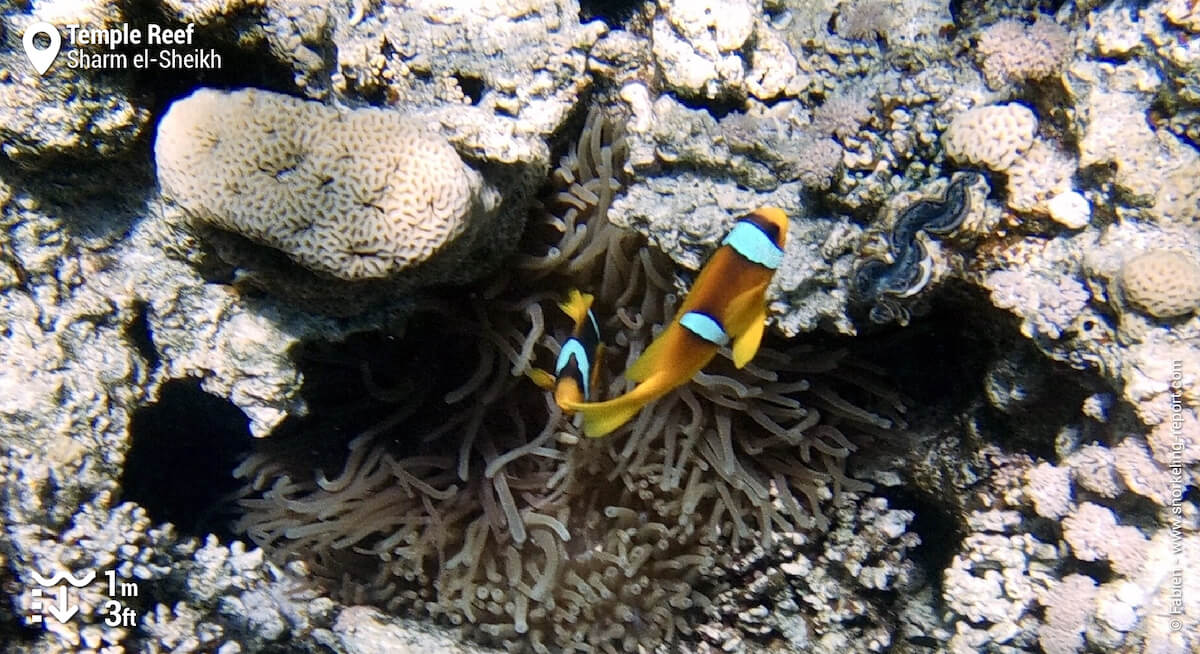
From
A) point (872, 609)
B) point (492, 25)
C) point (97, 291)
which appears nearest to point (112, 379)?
point (97, 291)

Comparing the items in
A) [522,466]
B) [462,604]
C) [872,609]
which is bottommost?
[462,604]

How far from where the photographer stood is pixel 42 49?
1.94 metres

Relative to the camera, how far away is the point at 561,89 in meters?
2.17

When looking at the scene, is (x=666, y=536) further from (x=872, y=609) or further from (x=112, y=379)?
(x=112, y=379)

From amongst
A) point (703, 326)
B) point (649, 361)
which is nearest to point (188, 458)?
point (649, 361)

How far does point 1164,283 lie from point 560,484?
6.07 ft

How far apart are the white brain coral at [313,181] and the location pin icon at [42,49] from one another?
39 cm

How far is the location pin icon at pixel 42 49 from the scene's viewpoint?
75.9 inches

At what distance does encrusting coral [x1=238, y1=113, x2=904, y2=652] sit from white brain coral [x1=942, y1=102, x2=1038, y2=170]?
2.52ft

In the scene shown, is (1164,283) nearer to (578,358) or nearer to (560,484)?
(578,358)

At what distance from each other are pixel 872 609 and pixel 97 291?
2.88m

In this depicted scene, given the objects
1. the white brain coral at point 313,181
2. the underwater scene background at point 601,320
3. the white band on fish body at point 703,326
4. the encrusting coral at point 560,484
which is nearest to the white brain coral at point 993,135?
the underwater scene background at point 601,320

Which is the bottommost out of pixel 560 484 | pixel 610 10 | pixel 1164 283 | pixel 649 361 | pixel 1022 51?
pixel 560 484

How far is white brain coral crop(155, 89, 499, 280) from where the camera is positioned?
183 cm
